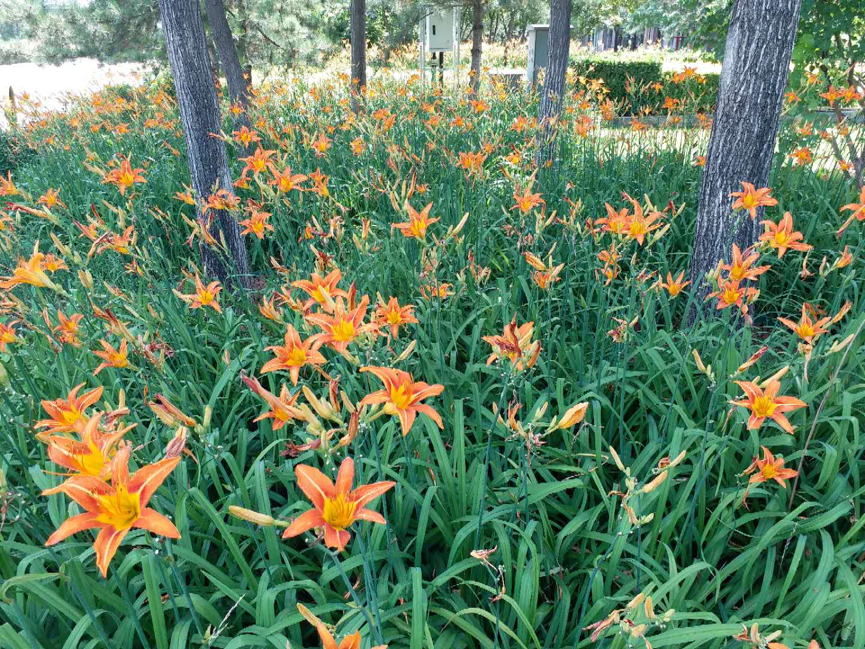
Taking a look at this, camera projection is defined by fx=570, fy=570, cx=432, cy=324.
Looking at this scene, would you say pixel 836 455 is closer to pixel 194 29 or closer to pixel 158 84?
pixel 194 29

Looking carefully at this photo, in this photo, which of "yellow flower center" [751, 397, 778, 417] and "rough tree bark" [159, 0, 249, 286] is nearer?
"yellow flower center" [751, 397, 778, 417]

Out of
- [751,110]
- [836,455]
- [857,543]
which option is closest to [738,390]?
[836,455]

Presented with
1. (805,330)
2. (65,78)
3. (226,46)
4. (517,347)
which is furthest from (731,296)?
(65,78)

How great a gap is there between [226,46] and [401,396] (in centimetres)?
613

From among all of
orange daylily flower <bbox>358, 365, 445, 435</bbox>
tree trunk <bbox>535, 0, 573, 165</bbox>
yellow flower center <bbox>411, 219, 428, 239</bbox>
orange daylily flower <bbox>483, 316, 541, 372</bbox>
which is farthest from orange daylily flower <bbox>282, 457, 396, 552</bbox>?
tree trunk <bbox>535, 0, 573, 165</bbox>

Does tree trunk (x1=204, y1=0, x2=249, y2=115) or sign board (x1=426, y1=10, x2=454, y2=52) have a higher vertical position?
sign board (x1=426, y1=10, x2=454, y2=52)

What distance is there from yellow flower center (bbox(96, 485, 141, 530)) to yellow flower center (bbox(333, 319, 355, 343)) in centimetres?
47

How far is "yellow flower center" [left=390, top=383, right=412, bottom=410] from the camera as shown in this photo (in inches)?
39.9

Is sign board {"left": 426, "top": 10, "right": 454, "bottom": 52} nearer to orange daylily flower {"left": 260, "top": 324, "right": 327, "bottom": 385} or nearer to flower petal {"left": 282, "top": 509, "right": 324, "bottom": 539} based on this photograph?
orange daylily flower {"left": 260, "top": 324, "right": 327, "bottom": 385}

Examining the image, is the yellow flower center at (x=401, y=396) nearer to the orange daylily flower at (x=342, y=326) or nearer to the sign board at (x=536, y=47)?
the orange daylily flower at (x=342, y=326)

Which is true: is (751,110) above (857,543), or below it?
above

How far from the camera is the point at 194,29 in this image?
10.3ft

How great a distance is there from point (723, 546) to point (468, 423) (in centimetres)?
82

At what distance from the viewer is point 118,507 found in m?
0.81
